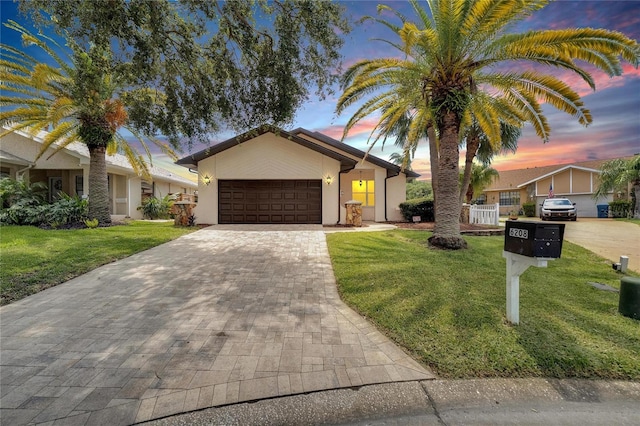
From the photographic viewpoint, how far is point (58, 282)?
554 cm

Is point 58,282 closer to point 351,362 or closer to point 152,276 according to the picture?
point 152,276

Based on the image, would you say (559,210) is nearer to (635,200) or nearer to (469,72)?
(635,200)

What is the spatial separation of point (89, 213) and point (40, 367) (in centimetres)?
1296

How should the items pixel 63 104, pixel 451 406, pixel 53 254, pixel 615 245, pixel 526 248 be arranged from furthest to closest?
1. pixel 63 104
2. pixel 615 245
3. pixel 53 254
4. pixel 526 248
5. pixel 451 406

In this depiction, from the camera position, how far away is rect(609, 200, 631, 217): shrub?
22.6m

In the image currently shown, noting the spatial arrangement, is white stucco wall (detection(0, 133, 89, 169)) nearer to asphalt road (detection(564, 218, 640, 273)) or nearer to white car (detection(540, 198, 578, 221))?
asphalt road (detection(564, 218, 640, 273))

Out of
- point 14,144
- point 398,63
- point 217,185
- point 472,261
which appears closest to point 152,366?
point 472,261

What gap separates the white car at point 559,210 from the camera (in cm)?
2072

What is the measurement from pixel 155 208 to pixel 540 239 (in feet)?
71.2

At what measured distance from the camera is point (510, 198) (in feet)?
118

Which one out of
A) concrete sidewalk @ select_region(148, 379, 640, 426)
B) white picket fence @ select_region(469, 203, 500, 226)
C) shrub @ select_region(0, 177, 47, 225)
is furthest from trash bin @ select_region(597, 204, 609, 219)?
shrub @ select_region(0, 177, 47, 225)

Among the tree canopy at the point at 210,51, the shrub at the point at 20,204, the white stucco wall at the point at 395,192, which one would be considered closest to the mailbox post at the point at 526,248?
the tree canopy at the point at 210,51

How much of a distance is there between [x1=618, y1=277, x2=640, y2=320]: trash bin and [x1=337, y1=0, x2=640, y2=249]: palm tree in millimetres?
4101

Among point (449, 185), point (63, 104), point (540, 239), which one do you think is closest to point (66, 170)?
point (63, 104)
